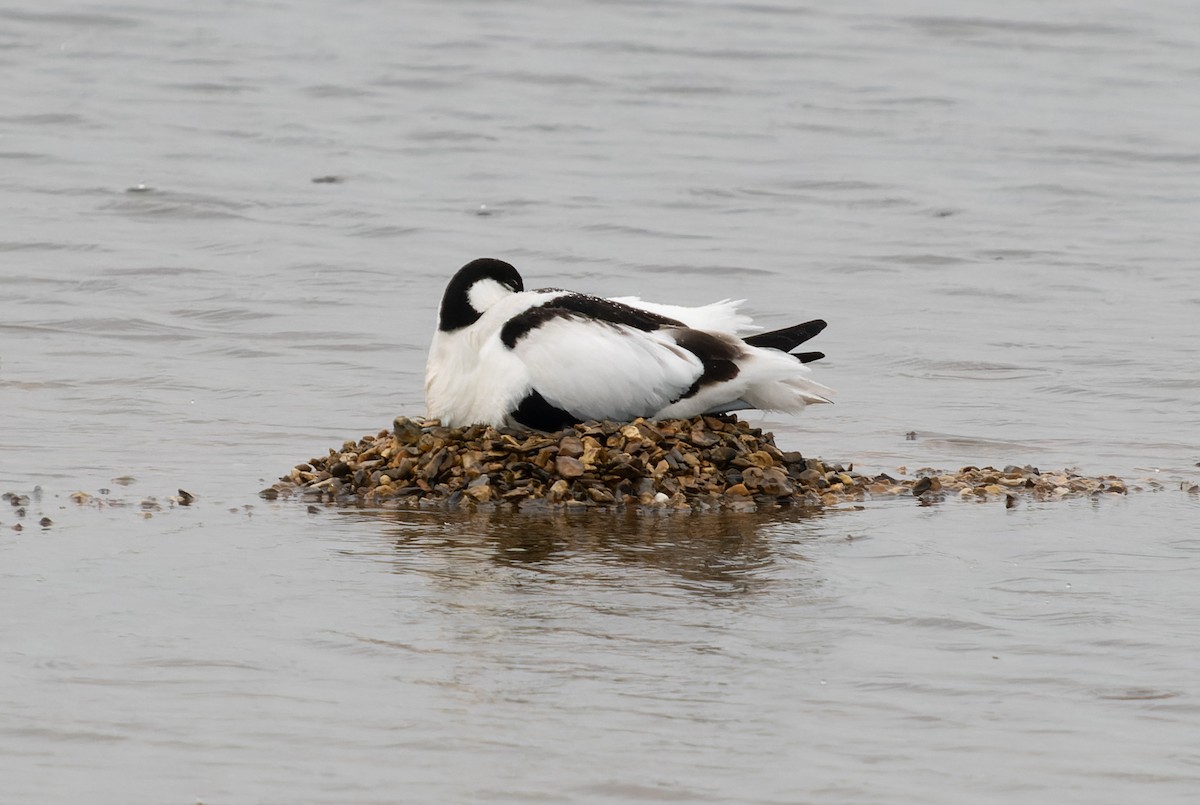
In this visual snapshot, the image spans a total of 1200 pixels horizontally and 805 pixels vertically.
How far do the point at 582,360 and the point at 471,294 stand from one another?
0.66 metres

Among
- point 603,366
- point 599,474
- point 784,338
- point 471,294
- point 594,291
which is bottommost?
point 599,474

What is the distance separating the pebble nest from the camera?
23.7ft

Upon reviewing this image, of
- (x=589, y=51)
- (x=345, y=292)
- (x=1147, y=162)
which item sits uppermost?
(x=589, y=51)

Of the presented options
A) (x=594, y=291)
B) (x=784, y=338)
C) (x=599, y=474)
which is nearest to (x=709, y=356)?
(x=784, y=338)

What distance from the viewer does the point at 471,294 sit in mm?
7605

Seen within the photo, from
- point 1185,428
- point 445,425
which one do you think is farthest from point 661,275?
point 445,425

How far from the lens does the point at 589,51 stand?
75.8ft

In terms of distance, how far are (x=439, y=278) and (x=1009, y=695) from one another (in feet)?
29.2

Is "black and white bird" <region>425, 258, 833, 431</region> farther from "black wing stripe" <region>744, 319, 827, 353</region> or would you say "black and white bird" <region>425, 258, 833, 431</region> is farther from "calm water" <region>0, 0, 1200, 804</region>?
"calm water" <region>0, 0, 1200, 804</region>

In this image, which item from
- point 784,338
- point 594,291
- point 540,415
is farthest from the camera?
point 594,291

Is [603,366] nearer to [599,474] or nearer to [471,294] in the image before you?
[599,474]

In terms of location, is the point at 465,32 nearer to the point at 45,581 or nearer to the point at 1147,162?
the point at 1147,162

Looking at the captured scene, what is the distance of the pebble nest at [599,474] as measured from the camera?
23.7 feet

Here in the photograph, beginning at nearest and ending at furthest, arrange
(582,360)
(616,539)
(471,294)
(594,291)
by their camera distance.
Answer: (616,539), (582,360), (471,294), (594,291)
